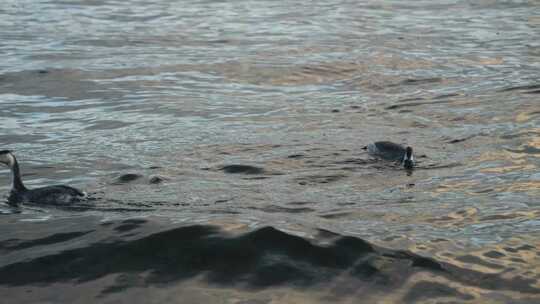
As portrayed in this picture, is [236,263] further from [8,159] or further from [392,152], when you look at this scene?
[392,152]

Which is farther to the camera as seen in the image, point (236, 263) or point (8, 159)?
point (8, 159)

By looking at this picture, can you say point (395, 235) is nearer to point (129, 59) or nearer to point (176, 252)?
point (176, 252)

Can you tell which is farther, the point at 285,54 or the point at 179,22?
the point at 179,22

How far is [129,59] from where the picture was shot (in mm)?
27047

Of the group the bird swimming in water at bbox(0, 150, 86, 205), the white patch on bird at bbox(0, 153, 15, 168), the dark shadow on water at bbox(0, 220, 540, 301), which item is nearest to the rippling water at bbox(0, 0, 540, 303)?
the dark shadow on water at bbox(0, 220, 540, 301)

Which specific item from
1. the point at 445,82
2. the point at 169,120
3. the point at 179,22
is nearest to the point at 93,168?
the point at 169,120

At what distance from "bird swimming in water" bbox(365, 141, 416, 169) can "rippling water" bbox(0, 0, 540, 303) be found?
222 millimetres

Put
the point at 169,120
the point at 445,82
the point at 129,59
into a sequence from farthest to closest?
1. the point at 129,59
2. the point at 445,82
3. the point at 169,120

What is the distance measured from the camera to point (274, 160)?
16531 mm

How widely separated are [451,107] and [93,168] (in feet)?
27.1

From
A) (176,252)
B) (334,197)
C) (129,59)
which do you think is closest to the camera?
(176,252)

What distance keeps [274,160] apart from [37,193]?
4.34 meters

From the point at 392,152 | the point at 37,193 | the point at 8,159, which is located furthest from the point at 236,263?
the point at 392,152

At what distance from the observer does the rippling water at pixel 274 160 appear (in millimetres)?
11141
